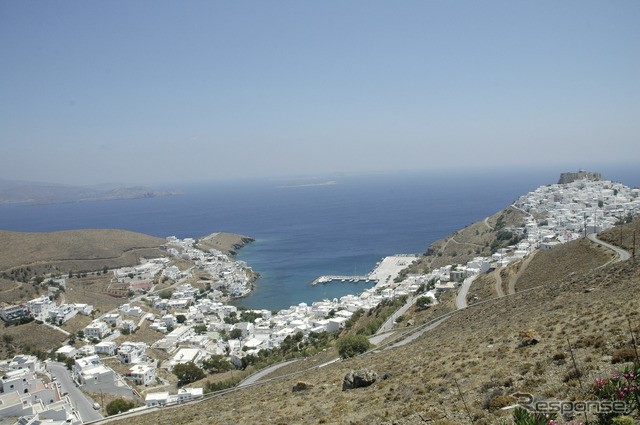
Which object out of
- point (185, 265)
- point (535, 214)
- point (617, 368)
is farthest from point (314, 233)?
point (617, 368)

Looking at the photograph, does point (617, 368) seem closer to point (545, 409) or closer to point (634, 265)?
point (545, 409)

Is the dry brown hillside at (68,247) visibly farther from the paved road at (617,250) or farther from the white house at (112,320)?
the paved road at (617,250)

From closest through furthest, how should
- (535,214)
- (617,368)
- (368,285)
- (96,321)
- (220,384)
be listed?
(617,368), (220,384), (96,321), (368,285), (535,214)

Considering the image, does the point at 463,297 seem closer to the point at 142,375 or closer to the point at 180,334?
the point at 142,375

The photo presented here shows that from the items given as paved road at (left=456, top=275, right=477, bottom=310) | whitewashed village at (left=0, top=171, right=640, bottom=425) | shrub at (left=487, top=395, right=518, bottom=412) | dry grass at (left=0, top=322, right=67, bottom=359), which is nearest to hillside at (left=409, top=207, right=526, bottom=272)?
whitewashed village at (left=0, top=171, right=640, bottom=425)

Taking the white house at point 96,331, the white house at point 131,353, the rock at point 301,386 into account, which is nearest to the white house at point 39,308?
the white house at point 96,331

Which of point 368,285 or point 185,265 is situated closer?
A: point 368,285

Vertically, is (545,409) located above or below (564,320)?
above
